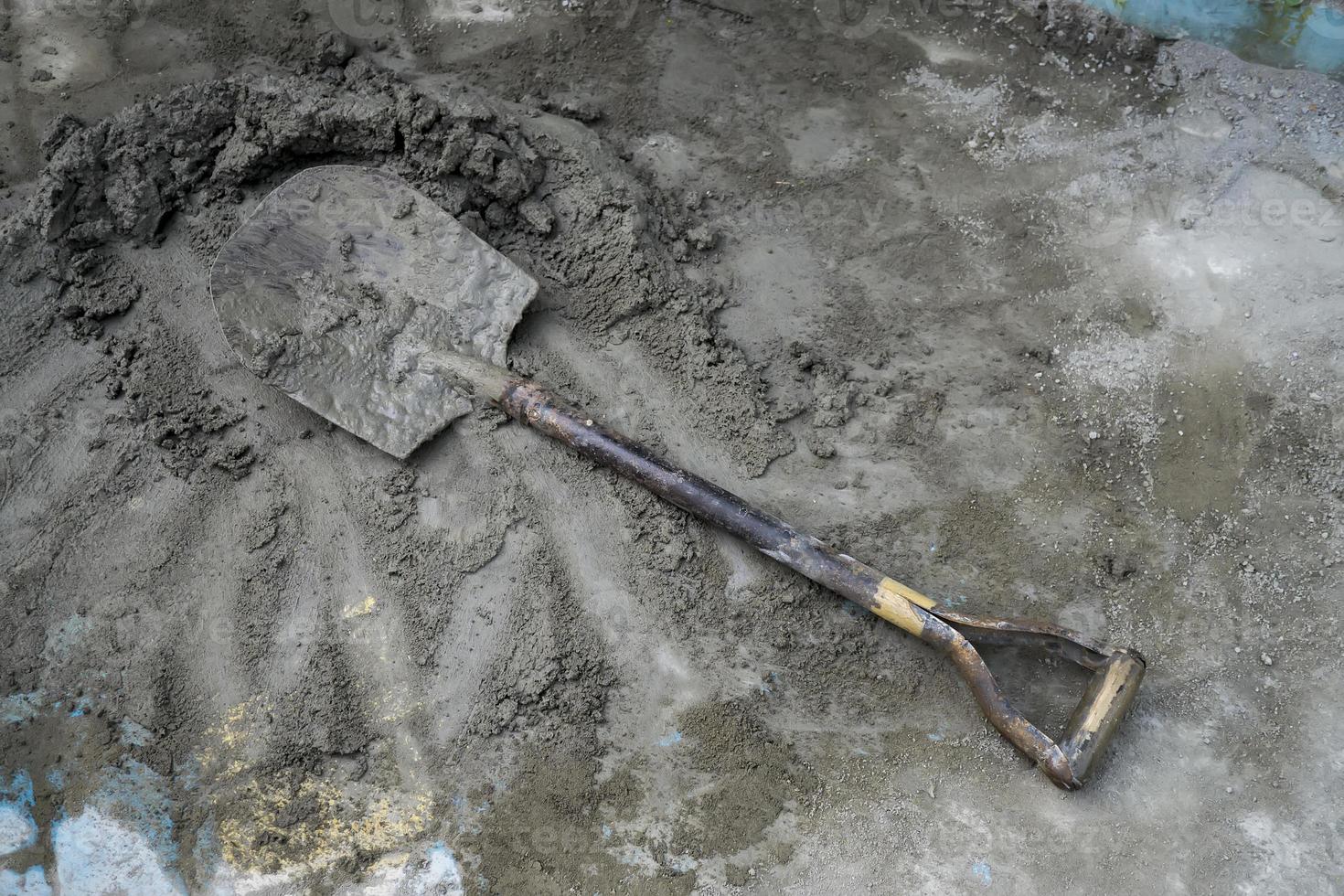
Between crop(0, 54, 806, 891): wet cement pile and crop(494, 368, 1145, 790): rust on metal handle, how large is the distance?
23cm

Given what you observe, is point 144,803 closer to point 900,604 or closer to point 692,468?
point 692,468

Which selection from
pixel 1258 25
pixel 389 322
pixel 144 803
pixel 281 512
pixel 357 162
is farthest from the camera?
pixel 1258 25

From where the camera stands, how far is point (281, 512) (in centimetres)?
438

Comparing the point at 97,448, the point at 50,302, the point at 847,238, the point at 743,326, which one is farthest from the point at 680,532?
the point at 50,302

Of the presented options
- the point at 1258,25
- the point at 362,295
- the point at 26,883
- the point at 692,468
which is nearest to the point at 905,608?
the point at 692,468

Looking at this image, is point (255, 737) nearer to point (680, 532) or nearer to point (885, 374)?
point (680, 532)

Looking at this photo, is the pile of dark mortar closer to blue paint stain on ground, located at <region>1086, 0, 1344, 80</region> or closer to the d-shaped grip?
the d-shaped grip

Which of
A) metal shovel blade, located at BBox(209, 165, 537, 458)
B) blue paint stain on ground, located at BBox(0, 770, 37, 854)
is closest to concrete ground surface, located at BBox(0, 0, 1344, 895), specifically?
blue paint stain on ground, located at BBox(0, 770, 37, 854)

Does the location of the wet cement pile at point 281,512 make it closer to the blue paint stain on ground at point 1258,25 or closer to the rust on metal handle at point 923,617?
the rust on metal handle at point 923,617

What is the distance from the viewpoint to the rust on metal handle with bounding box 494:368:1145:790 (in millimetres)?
3652

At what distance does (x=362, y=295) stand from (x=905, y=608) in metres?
3.19

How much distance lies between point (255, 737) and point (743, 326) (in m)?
3.12

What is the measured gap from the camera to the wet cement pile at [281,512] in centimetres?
396

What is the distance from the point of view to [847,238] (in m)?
5.14
